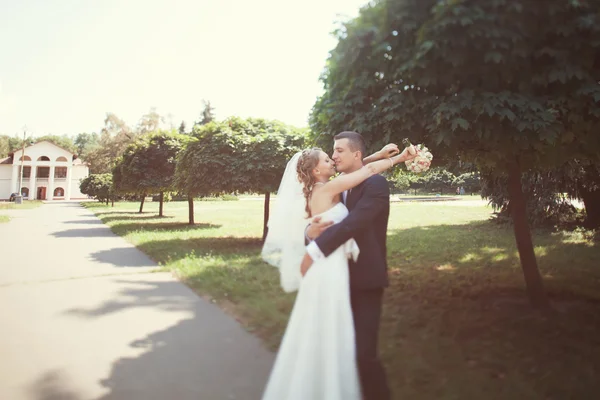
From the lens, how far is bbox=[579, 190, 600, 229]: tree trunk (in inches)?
595

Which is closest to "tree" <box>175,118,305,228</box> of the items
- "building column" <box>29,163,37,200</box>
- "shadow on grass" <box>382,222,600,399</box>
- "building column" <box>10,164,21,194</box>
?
"shadow on grass" <box>382,222,600,399</box>

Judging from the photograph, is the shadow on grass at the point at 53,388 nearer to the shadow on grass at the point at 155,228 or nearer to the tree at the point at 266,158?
the tree at the point at 266,158

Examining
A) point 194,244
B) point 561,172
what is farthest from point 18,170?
point 561,172

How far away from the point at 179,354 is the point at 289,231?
2024 mm

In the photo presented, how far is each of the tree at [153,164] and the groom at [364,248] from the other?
18438 mm

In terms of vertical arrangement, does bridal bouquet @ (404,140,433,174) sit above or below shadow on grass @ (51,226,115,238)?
above

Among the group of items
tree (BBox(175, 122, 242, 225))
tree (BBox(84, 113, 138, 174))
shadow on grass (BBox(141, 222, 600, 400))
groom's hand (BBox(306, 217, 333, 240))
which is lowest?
shadow on grass (BBox(141, 222, 600, 400))

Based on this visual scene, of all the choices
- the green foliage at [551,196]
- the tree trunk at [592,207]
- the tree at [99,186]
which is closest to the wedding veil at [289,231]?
the green foliage at [551,196]

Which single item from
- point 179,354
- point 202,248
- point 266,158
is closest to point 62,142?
point 202,248

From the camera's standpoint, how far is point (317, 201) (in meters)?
2.82

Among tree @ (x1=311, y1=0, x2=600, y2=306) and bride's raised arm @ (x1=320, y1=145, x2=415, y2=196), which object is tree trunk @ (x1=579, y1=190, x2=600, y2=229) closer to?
tree @ (x1=311, y1=0, x2=600, y2=306)

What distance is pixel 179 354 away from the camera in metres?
4.16

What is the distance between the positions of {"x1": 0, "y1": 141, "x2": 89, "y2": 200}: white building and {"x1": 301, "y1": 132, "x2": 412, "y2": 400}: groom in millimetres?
75303

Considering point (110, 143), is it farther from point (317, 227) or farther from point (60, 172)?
point (317, 227)
